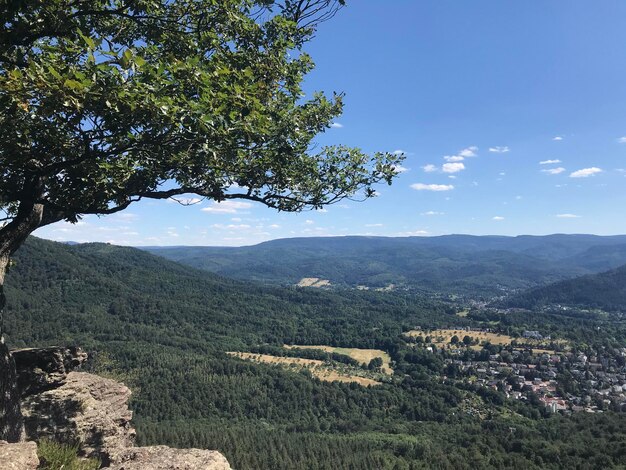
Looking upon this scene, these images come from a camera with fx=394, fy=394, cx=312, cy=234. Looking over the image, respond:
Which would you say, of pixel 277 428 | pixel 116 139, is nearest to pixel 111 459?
pixel 116 139

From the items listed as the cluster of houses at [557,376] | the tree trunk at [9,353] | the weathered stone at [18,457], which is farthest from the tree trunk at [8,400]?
the cluster of houses at [557,376]

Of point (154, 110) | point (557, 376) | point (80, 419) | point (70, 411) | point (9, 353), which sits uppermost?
point (154, 110)

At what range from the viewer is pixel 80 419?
37.3 ft

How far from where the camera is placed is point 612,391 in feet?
464

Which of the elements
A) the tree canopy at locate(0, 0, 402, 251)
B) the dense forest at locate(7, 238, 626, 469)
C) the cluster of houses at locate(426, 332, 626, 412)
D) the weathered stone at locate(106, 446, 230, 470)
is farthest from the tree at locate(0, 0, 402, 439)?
the cluster of houses at locate(426, 332, 626, 412)

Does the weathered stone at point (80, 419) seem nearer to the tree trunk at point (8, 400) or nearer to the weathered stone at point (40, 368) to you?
the weathered stone at point (40, 368)

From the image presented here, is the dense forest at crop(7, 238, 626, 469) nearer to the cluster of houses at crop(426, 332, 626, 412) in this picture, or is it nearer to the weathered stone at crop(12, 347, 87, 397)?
the cluster of houses at crop(426, 332, 626, 412)

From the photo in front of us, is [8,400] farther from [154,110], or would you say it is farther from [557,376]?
[557,376]

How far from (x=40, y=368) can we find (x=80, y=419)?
1871mm

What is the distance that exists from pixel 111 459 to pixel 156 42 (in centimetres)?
1056

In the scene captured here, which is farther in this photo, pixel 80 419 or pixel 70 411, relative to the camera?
pixel 70 411

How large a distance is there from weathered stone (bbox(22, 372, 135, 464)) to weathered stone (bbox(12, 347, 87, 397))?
0.89 feet

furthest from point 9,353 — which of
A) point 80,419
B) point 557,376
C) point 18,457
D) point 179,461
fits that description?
point 557,376

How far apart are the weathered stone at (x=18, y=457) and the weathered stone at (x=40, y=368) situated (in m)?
4.71
